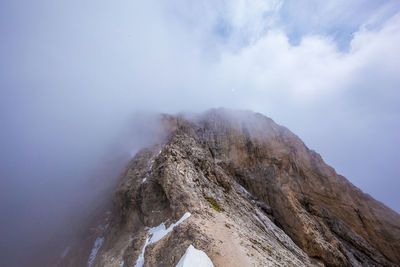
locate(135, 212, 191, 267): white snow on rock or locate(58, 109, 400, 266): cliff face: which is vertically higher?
locate(58, 109, 400, 266): cliff face

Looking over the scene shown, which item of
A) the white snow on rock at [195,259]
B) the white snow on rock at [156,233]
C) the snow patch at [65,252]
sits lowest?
the snow patch at [65,252]

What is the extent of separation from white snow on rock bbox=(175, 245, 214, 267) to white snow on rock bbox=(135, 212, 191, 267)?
4130 millimetres

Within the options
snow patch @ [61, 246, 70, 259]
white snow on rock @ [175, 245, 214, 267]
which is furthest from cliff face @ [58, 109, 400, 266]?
snow patch @ [61, 246, 70, 259]

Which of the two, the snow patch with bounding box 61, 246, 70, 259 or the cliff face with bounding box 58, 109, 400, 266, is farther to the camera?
the snow patch with bounding box 61, 246, 70, 259

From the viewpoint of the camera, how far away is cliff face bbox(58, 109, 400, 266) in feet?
47.5

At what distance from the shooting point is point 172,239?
44.8 ft

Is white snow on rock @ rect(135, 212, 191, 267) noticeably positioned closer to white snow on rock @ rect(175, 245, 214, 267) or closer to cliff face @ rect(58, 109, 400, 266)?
cliff face @ rect(58, 109, 400, 266)

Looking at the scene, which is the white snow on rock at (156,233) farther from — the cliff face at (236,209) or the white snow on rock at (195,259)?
the white snow on rock at (195,259)

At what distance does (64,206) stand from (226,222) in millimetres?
51771

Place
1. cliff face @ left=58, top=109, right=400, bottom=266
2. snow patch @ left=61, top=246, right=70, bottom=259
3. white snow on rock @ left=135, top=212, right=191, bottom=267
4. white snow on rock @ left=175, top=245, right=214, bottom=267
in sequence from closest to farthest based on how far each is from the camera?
white snow on rock @ left=175, top=245, right=214, bottom=267, cliff face @ left=58, top=109, right=400, bottom=266, white snow on rock @ left=135, top=212, right=191, bottom=267, snow patch @ left=61, top=246, right=70, bottom=259

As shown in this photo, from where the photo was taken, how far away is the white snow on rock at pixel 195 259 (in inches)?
403

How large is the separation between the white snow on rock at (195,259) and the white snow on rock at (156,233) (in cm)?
413

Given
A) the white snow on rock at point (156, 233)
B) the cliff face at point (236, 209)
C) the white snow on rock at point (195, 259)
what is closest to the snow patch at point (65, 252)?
the cliff face at point (236, 209)

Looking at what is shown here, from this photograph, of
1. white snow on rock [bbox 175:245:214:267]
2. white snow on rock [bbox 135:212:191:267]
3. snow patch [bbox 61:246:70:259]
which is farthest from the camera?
snow patch [bbox 61:246:70:259]
